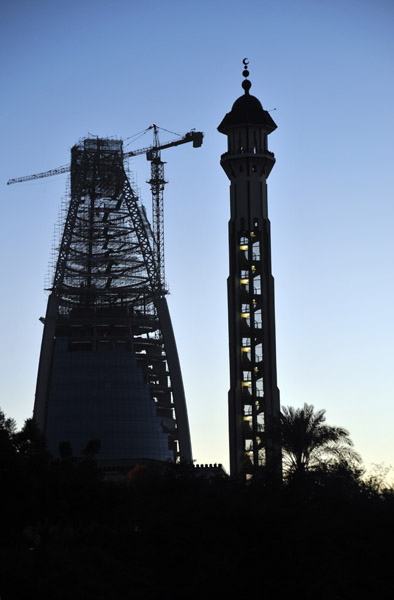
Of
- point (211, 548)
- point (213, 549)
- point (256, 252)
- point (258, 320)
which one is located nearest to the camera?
point (213, 549)

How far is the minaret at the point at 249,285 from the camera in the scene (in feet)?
458

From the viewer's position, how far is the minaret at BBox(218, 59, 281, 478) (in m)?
140

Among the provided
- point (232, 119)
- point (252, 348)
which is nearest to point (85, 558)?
point (252, 348)

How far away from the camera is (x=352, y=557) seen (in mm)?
71438

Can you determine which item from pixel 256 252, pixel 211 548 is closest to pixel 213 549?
pixel 211 548

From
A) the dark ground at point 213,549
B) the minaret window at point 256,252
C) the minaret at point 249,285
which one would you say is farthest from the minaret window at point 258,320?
the dark ground at point 213,549

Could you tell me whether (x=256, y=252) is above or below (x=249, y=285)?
above

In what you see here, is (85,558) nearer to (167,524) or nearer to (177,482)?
(167,524)

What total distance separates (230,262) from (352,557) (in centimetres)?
7552

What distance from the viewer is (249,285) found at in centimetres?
14362

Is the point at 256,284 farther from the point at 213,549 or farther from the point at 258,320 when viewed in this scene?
the point at 213,549

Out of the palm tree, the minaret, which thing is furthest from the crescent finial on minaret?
the palm tree

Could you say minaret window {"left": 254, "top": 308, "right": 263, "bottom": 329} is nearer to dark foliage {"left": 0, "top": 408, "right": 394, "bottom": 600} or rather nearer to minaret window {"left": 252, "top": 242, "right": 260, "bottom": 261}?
minaret window {"left": 252, "top": 242, "right": 260, "bottom": 261}

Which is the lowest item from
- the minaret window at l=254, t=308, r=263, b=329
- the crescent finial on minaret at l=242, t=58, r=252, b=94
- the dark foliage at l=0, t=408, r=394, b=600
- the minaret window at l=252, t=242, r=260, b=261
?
the dark foliage at l=0, t=408, r=394, b=600
